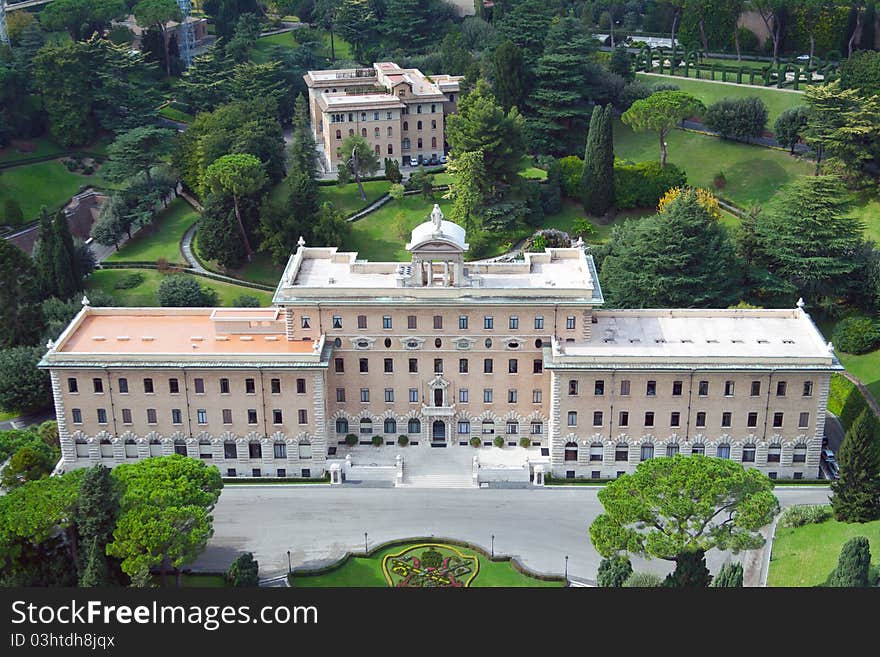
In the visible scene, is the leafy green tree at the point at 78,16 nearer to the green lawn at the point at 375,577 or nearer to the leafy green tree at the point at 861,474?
the green lawn at the point at 375,577

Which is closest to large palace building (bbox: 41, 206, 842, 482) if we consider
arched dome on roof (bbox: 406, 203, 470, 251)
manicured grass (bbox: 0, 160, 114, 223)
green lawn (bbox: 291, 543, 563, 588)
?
arched dome on roof (bbox: 406, 203, 470, 251)

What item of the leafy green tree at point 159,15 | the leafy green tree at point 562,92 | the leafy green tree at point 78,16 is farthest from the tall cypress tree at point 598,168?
the leafy green tree at point 78,16

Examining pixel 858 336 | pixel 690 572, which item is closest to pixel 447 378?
pixel 690 572

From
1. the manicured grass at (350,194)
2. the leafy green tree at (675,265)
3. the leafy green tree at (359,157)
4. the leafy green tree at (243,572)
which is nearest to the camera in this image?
the leafy green tree at (243,572)

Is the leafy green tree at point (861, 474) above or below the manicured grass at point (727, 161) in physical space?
below

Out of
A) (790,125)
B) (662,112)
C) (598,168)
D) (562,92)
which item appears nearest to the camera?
(598,168)

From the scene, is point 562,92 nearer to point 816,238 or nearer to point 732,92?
point 732,92

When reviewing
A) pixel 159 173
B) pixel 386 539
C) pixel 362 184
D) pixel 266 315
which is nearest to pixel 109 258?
pixel 159 173
